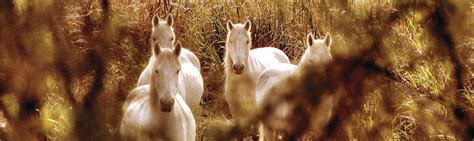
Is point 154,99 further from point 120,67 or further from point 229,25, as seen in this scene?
point 229,25

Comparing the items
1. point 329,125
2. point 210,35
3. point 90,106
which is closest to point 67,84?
point 90,106

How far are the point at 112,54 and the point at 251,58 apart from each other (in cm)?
402

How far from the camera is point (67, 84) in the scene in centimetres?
152

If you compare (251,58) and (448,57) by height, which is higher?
(448,57)

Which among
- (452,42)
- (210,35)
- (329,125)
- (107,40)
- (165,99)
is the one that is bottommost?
(210,35)

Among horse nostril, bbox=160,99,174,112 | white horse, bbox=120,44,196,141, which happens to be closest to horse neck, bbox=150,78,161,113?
white horse, bbox=120,44,196,141

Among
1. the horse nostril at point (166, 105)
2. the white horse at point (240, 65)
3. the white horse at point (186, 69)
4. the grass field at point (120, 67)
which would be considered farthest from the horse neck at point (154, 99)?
the white horse at point (186, 69)

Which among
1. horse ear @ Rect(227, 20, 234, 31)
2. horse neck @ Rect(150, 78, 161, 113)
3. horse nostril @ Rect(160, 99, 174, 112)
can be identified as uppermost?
horse nostril @ Rect(160, 99, 174, 112)

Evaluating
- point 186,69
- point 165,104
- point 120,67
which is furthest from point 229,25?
point 120,67

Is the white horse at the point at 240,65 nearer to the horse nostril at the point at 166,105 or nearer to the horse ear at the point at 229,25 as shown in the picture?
the horse ear at the point at 229,25

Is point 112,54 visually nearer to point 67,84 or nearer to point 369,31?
point 67,84

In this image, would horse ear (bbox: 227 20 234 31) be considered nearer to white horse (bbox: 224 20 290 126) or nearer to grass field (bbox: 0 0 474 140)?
white horse (bbox: 224 20 290 126)

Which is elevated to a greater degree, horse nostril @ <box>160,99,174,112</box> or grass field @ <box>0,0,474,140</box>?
grass field @ <box>0,0,474,140</box>

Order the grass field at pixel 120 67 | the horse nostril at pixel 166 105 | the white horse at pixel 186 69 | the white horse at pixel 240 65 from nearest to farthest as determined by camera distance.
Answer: the grass field at pixel 120 67
the horse nostril at pixel 166 105
the white horse at pixel 240 65
the white horse at pixel 186 69
